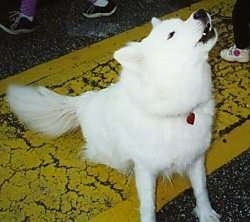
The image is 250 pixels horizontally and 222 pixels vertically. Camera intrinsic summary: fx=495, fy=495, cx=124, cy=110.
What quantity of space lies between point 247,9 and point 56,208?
54.5 inches

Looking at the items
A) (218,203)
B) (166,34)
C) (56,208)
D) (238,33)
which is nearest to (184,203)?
(218,203)

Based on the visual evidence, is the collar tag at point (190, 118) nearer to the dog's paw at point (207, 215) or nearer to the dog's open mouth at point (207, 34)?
the dog's open mouth at point (207, 34)

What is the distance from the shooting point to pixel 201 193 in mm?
1924

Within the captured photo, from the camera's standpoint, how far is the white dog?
156 centimetres

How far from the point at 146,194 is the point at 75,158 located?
445 mm

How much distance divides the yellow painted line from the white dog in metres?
0.10

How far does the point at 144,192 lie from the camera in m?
1.88

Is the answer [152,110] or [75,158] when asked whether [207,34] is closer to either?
[152,110]

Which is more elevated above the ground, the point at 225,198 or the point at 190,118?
the point at 190,118

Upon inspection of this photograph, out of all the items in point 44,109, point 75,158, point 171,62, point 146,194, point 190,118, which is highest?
A: point 171,62

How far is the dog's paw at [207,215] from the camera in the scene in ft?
6.19

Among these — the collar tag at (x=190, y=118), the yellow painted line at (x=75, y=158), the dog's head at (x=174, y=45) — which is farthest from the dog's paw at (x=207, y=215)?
the dog's head at (x=174, y=45)

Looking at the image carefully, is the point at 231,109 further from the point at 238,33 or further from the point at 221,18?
the point at 221,18

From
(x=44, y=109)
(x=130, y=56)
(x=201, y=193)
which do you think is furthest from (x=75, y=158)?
(x=130, y=56)
